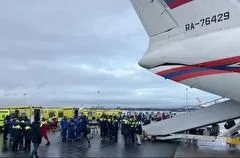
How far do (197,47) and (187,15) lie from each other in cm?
166

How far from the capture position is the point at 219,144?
832 inches

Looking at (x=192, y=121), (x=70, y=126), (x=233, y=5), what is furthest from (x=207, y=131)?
(x=233, y=5)

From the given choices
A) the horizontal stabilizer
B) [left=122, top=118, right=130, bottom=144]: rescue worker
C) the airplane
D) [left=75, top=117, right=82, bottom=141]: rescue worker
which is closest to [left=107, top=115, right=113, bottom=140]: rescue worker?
[left=122, top=118, right=130, bottom=144]: rescue worker

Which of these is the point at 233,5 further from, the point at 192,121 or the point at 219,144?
the point at 219,144

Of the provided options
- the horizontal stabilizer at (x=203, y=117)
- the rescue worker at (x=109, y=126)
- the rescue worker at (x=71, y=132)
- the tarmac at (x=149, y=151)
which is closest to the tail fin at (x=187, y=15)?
the horizontal stabilizer at (x=203, y=117)

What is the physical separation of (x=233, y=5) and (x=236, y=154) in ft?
19.9

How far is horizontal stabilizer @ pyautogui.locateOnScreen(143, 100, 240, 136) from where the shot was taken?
1653cm

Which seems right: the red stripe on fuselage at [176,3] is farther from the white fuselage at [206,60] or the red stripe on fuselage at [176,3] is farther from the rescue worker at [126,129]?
the rescue worker at [126,129]

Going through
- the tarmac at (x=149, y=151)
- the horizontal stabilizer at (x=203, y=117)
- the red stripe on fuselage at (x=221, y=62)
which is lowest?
the tarmac at (x=149, y=151)

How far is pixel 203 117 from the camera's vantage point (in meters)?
17.3

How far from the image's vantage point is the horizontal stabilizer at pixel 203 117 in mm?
16531

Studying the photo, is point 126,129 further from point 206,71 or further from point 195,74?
point 206,71

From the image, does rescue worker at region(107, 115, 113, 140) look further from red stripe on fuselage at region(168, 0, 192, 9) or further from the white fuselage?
red stripe on fuselage at region(168, 0, 192, 9)

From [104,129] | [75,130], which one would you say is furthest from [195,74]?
[75,130]
